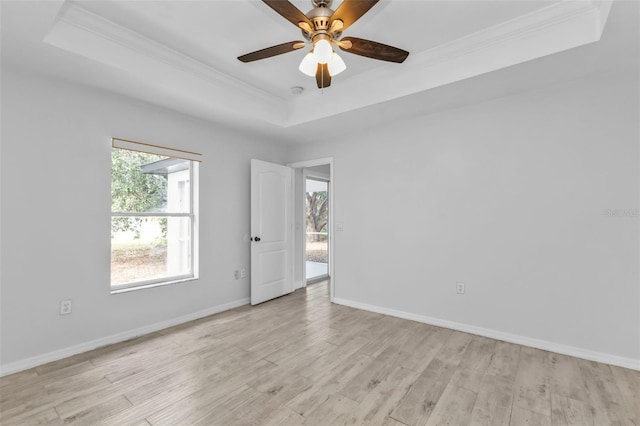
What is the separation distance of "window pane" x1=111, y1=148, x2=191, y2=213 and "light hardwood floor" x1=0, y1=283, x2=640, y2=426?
142 centimetres

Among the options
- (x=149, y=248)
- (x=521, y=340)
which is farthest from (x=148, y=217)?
(x=521, y=340)

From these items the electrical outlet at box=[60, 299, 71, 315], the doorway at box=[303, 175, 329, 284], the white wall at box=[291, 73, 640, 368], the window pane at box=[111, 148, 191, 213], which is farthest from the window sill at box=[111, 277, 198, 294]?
the doorway at box=[303, 175, 329, 284]

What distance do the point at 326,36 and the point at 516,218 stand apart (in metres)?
2.50

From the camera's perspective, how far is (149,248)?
3373 mm

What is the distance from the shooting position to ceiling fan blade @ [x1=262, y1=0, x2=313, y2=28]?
5.40ft

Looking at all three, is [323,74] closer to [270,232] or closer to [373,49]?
[373,49]

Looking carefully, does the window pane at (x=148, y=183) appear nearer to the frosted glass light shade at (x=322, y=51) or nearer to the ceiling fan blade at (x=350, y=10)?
the frosted glass light shade at (x=322, y=51)

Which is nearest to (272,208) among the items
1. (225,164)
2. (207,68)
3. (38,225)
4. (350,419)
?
(225,164)

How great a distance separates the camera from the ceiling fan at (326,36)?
1.72 m

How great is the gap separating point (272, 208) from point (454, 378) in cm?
314

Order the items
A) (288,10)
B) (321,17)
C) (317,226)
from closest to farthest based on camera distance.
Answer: (288,10) → (321,17) → (317,226)

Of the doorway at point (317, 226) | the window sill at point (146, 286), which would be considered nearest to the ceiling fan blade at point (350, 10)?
the window sill at point (146, 286)

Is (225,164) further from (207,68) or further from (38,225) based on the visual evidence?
(38,225)

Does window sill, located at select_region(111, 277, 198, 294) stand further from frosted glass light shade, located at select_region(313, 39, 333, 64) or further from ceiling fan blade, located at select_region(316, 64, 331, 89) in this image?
frosted glass light shade, located at select_region(313, 39, 333, 64)
